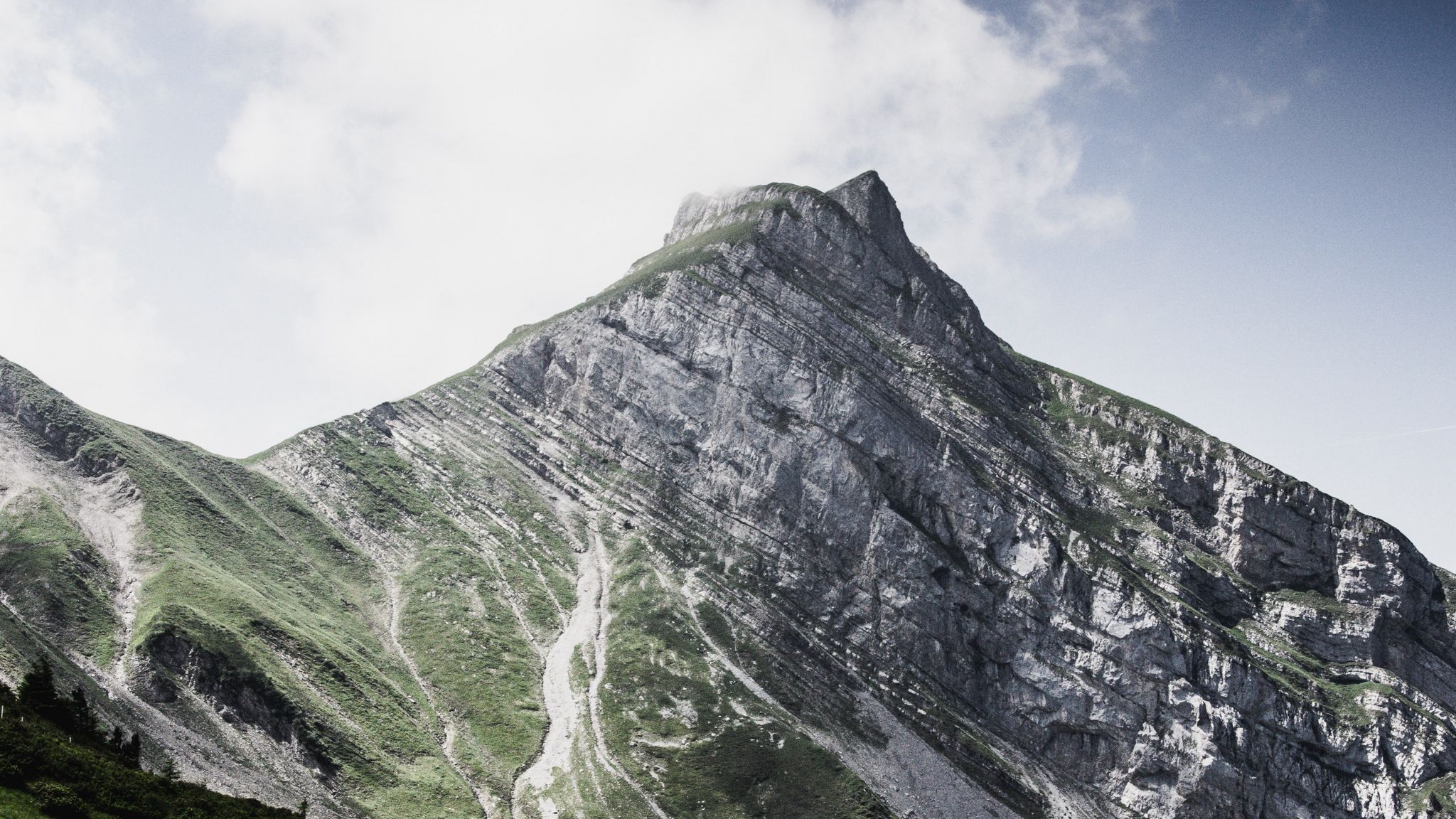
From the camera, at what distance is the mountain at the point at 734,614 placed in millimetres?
113062

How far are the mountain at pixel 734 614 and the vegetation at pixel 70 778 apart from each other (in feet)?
124

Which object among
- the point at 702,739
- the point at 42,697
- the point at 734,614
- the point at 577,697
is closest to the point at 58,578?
the point at 42,697

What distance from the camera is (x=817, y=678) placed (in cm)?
15250

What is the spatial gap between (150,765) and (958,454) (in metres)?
152

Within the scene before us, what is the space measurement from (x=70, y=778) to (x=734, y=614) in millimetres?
125045

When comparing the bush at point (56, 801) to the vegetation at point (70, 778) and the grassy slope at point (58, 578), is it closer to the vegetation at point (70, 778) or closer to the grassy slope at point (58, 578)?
the vegetation at point (70, 778)

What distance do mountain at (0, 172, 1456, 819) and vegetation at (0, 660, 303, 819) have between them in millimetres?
37781

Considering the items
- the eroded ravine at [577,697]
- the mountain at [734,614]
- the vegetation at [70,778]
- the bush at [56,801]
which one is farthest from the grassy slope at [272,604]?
the bush at [56,801]

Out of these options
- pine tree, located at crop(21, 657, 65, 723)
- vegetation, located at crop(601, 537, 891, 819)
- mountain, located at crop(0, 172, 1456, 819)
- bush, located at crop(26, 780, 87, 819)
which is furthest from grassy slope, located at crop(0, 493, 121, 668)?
bush, located at crop(26, 780, 87, 819)

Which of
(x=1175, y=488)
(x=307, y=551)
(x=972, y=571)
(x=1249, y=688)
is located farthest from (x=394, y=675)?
(x=1175, y=488)

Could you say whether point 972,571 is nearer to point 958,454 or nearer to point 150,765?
point 958,454

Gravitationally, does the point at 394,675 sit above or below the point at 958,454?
below

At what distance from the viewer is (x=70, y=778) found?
4353 cm

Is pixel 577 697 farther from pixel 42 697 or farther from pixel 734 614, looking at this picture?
pixel 42 697
